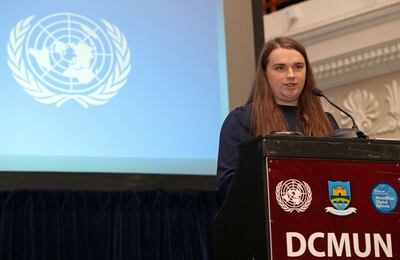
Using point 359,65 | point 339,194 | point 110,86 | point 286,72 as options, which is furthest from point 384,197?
point 359,65

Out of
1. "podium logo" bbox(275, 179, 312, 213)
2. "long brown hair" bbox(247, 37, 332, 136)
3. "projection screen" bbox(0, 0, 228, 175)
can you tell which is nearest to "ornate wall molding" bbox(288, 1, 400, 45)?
"projection screen" bbox(0, 0, 228, 175)

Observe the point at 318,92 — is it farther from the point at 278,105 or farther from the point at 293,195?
the point at 293,195

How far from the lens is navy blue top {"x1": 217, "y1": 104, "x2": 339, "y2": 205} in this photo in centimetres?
168

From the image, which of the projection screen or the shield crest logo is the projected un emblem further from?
the shield crest logo

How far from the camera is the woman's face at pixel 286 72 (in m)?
1.78

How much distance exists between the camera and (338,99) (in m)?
4.27

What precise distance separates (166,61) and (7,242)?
3.03 ft

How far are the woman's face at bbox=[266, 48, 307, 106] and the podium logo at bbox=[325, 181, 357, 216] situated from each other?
48 cm

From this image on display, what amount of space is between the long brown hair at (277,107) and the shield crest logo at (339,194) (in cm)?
43

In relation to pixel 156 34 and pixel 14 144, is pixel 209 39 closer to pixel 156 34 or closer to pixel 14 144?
pixel 156 34

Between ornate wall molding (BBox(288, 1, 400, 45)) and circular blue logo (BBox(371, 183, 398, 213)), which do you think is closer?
circular blue logo (BBox(371, 183, 398, 213))

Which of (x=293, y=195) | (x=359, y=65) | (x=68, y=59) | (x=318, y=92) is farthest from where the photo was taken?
(x=359, y=65)

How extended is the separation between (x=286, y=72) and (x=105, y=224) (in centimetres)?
124

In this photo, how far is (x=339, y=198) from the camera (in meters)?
1.34
